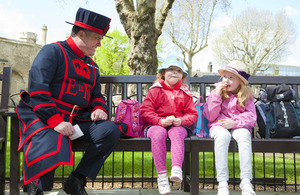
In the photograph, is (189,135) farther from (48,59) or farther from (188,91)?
(48,59)

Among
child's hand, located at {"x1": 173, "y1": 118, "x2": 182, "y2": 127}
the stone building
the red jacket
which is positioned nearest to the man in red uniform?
the red jacket

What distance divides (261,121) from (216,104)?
1.78 ft

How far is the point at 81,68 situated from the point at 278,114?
2080mm

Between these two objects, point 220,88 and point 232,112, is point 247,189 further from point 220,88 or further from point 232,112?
point 220,88

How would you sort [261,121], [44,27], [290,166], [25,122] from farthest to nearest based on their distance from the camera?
[44,27] → [290,166] → [261,121] → [25,122]

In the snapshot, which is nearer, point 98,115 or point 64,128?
point 64,128

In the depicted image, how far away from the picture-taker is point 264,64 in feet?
122

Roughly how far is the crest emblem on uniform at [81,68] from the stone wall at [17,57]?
35.7m

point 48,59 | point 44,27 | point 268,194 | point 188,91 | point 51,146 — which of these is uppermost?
point 44,27

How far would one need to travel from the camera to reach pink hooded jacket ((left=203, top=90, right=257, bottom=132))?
3078 millimetres

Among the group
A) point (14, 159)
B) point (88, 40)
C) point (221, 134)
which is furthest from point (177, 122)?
point (14, 159)

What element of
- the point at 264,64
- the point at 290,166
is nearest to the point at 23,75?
the point at 264,64

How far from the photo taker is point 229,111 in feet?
10.7

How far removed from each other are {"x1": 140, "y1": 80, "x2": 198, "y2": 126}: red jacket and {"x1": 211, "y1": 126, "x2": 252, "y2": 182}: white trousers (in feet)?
1.34
